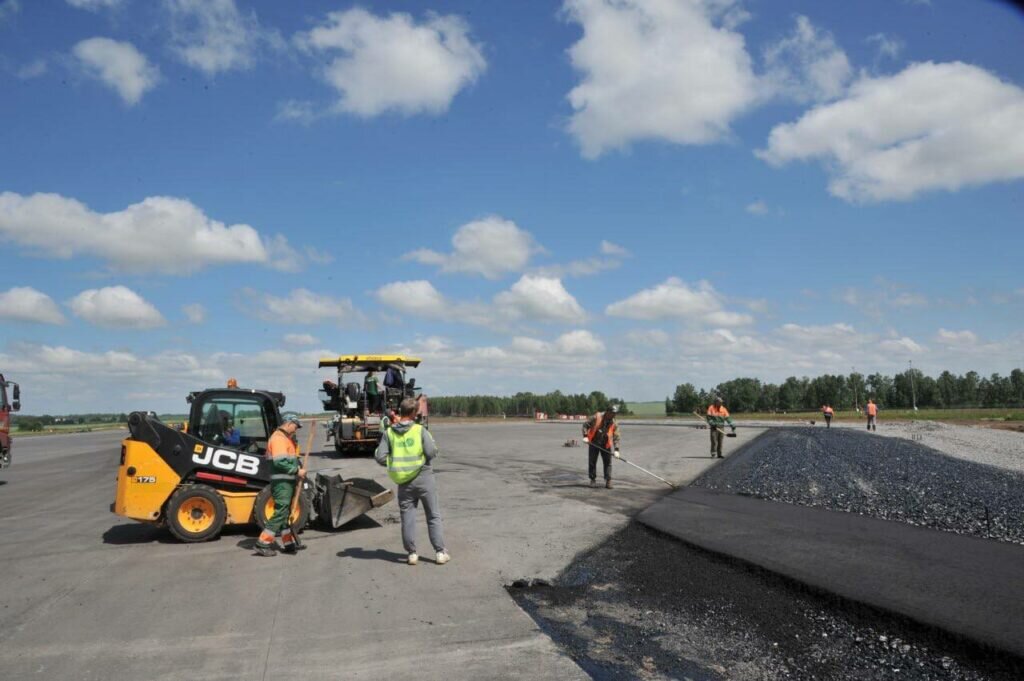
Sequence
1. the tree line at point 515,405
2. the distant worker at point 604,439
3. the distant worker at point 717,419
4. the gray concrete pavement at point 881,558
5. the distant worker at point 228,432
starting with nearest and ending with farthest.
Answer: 1. the gray concrete pavement at point 881,558
2. the distant worker at point 228,432
3. the distant worker at point 604,439
4. the distant worker at point 717,419
5. the tree line at point 515,405

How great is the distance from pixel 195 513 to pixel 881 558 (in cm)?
818

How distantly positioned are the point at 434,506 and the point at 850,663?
4279mm

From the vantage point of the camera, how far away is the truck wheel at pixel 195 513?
349 inches

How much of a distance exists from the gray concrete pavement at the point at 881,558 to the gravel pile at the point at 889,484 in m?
0.83

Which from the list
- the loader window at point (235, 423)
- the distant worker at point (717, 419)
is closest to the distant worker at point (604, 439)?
the loader window at point (235, 423)

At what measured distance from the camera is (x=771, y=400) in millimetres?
149500

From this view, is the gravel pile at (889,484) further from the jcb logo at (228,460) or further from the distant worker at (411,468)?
the jcb logo at (228,460)

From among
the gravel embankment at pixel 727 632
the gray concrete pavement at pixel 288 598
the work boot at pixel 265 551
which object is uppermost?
the work boot at pixel 265 551

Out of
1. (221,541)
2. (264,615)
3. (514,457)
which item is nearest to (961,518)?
(264,615)

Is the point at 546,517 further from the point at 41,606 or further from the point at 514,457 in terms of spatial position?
the point at 514,457

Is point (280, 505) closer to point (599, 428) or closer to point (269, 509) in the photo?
point (269, 509)

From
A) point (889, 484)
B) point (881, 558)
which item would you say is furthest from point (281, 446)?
point (889, 484)

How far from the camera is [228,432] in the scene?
32.9 ft

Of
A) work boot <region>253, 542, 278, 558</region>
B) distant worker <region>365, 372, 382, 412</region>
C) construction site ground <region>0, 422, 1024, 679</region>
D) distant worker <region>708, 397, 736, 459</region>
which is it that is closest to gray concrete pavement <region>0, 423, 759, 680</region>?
construction site ground <region>0, 422, 1024, 679</region>
